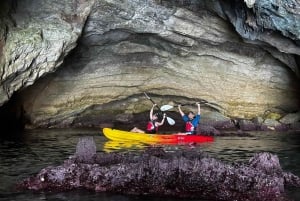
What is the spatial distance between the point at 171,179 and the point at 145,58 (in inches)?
490

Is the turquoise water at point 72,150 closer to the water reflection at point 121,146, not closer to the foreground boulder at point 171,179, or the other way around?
the water reflection at point 121,146

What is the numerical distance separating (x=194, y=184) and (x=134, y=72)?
43.2 ft

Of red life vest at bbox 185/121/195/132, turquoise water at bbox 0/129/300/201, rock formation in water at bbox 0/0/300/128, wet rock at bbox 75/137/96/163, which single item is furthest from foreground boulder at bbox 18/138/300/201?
red life vest at bbox 185/121/195/132

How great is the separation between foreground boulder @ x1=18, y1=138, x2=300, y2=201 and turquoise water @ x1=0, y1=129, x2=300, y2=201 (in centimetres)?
31

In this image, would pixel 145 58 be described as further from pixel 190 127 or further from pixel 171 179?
pixel 171 179

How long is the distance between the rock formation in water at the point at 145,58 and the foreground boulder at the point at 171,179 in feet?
23.4

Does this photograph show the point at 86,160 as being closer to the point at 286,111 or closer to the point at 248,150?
the point at 248,150

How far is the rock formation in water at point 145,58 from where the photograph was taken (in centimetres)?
1645

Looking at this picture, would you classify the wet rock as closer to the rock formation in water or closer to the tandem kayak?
the rock formation in water

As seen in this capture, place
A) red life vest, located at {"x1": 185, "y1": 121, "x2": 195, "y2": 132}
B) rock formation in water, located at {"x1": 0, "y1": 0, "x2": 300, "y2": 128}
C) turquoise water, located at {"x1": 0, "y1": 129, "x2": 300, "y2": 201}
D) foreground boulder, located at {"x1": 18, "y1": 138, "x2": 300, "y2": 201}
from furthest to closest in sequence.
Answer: red life vest, located at {"x1": 185, "y1": 121, "x2": 195, "y2": 132} < rock formation in water, located at {"x1": 0, "y1": 0, "x2": 300, "y2": 128} < turquoise water, located at {"x1": 0, "y1": 129, "x2": 300, "y2": 201} < foreground boulder, located at {"x1": 18, "y1": 138, "x2": 300, "y2": 201}

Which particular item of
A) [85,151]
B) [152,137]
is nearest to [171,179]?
[85,151]

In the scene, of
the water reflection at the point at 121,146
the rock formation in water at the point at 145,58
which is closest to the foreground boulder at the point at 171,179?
the water reflection at the point at 121,146

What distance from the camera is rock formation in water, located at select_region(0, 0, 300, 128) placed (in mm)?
16453

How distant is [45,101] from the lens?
21172 mm
